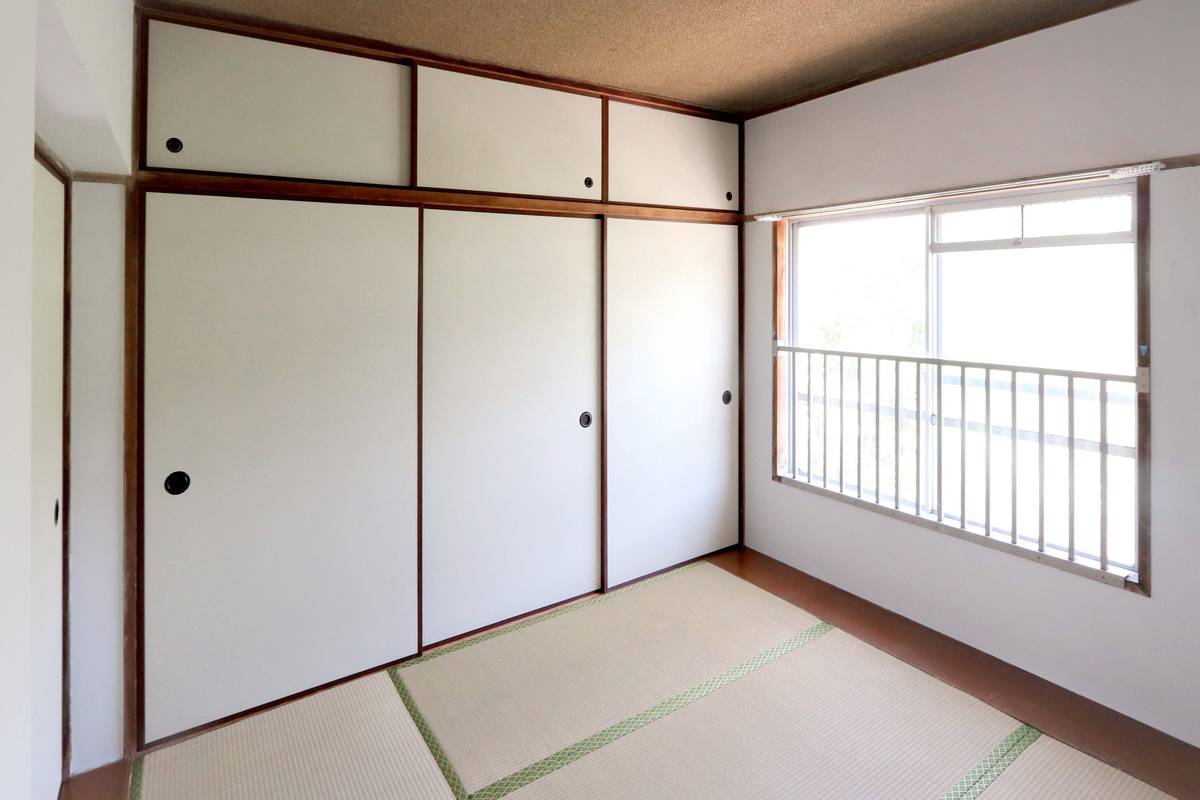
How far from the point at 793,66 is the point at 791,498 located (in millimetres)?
2065

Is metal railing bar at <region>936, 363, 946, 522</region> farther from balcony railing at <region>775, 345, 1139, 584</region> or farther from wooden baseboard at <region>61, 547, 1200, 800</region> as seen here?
wooden baseboard at <region>61, 547, 1200, 800</region>

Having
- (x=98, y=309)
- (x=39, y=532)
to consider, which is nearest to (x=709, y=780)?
(x=39, y=532)

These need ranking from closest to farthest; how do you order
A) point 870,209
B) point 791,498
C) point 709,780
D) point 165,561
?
point 709,780 < point 165,561 < point 870,209 < point 791,498

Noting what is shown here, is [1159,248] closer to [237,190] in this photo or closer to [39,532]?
[237,190]

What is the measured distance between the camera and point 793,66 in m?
2.80

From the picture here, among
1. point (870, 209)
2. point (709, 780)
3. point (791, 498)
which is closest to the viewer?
point (709, 780)

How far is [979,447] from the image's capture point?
2.66 metres

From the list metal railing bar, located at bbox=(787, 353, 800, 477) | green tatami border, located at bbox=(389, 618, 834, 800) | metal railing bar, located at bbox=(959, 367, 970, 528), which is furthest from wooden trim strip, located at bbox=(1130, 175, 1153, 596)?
metal railing bar, located at bbox=(787, 353, 800, 477)

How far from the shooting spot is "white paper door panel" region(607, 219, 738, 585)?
10.4 ft

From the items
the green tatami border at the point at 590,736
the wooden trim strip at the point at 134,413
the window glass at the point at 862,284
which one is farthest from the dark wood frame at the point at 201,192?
the window glass at the point at 862,284

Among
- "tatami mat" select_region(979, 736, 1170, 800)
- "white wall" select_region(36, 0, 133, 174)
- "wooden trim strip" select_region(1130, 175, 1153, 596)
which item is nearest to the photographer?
"white wall" select_region(36, 0, 133, 174)

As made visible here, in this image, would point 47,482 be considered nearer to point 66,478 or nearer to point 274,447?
point 66,478

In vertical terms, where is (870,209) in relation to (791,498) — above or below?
above

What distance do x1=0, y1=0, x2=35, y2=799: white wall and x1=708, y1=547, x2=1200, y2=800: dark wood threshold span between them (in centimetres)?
268
